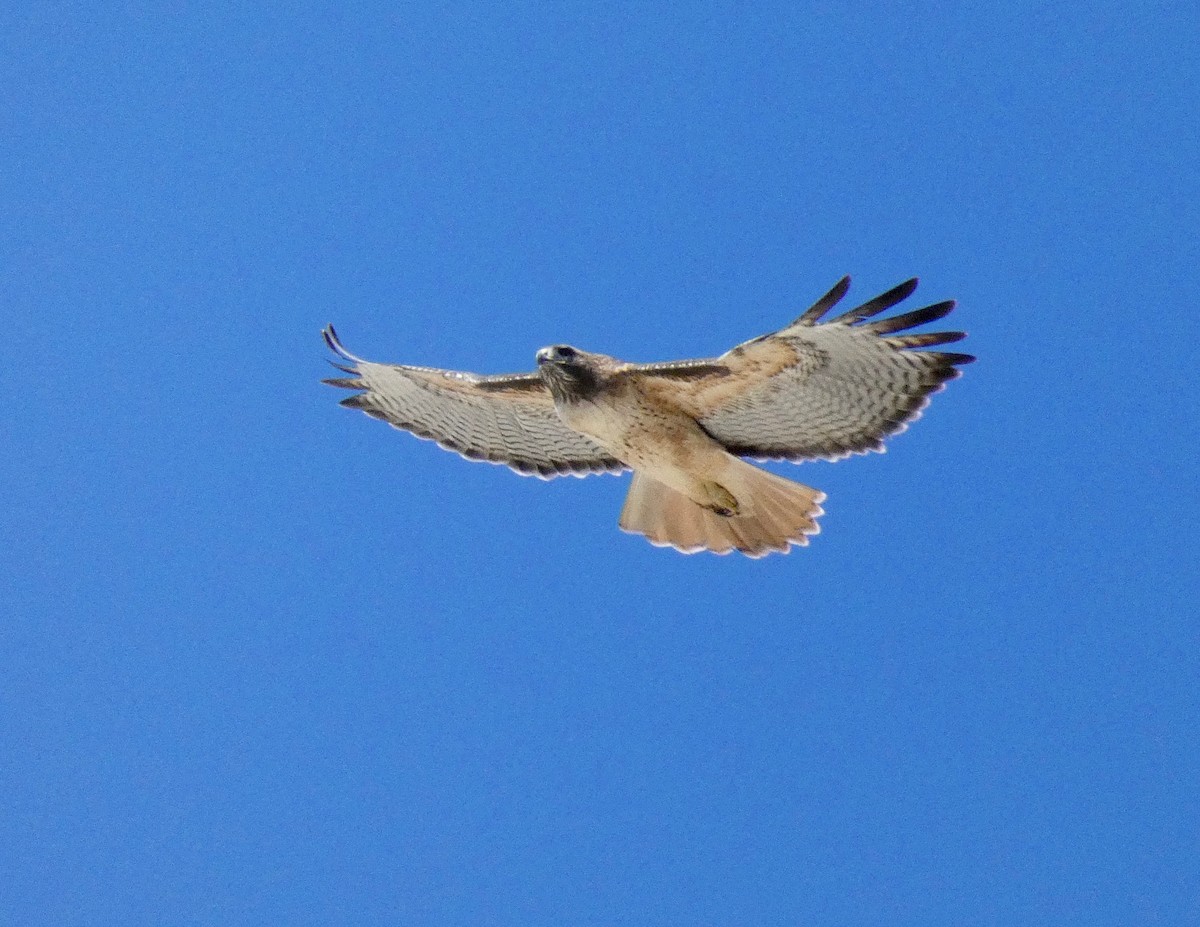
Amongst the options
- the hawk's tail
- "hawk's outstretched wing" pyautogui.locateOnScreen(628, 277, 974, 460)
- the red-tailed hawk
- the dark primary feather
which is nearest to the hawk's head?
the red-tailed hawk

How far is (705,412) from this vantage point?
7.29m

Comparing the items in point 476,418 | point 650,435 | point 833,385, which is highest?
point 476,418

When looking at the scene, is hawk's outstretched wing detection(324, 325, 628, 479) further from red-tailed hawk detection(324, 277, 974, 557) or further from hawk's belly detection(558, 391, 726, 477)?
hawk's belly detection(558, 391, 726, 477)

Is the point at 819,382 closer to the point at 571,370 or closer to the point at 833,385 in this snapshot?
the point at 833,385

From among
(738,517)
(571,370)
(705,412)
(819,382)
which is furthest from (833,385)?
(571,370)

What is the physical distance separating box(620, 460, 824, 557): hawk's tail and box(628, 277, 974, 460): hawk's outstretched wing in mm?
184

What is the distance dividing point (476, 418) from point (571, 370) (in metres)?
1.16

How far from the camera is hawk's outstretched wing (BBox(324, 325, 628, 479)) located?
303 inches

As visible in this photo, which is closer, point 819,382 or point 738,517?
point 819,382

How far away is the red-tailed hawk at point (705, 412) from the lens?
677 cm

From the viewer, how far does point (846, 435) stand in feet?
23.4

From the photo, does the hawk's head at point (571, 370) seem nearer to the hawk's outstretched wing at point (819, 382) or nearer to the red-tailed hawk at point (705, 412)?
the red-tailed hawk at point (705, 412)

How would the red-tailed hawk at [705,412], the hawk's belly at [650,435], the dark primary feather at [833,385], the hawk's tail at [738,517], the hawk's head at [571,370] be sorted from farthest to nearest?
1. the hawk's tail at [738,517]
2. the hawk's belly at [650,435]
3. the hawk's head at [571,370]
4. the red-tailed hawk at [705,412]
5. the dark primary feather at [833,385]

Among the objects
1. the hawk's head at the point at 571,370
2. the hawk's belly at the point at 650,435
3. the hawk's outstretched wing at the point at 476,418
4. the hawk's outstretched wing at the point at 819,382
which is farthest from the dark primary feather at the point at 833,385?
the hawk's outstretched wing at the point at 476,418
